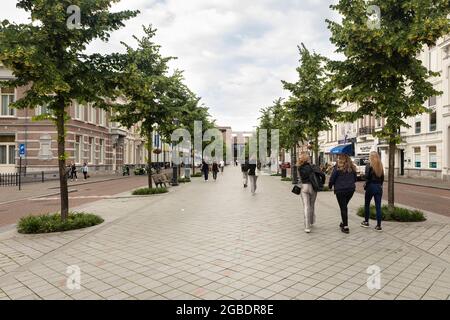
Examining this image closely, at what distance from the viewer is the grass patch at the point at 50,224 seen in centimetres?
764

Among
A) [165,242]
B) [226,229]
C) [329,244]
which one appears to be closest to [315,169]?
[329,244]

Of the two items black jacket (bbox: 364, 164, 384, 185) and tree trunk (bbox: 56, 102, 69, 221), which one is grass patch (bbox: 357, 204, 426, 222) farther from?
tree trunk (bbox: 56, 102, 69, 221)

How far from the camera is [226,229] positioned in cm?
783

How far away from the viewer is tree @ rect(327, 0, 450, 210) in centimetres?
809

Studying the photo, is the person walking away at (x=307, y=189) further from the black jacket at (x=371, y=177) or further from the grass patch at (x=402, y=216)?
the grass patch at (x=402, y=216)

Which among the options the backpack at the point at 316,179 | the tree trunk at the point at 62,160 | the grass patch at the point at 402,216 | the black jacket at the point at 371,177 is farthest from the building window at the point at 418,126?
the tree trunk at the point at 62,160

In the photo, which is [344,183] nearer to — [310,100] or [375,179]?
[375,179]

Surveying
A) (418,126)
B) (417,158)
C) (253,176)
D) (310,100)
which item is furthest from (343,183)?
(418,126)

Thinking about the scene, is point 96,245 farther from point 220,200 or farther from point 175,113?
point 175,113

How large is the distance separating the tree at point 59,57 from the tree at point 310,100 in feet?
35.5

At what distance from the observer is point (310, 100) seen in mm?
16922

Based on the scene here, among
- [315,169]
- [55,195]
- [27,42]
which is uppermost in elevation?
[27,42]
